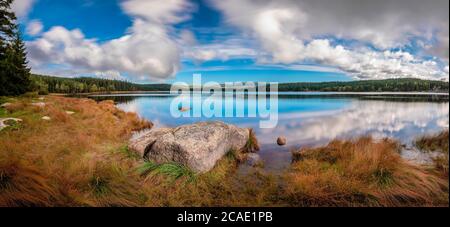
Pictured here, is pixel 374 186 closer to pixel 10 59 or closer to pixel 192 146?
pixel 192 146

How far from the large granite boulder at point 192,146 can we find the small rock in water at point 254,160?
2.41 ft

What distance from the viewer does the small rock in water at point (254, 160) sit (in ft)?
21.9

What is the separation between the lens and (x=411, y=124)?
14.7 metres

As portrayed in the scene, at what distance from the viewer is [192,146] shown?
555 cm

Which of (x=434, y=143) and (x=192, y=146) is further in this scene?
(x=434, y=143)

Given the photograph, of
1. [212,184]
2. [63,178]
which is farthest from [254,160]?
[63,178]

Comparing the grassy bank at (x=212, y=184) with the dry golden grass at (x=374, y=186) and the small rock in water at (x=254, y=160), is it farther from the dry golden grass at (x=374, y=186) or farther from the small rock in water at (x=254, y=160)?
the small rock in water at (x=254, y=160)

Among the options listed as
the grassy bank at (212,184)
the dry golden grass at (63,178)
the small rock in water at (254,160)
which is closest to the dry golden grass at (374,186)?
the grassy bank at (212,184)

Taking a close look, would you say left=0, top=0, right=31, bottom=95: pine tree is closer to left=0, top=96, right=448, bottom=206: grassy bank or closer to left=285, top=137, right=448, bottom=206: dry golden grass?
left=0, top=96, right=448, bottom=206: grassy bank

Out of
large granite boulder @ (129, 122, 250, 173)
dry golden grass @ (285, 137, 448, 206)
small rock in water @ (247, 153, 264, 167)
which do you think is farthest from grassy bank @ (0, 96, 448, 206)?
small rock in water @ (247, 153, 264, 167)

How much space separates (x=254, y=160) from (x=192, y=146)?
230 centimetres

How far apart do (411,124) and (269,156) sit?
12.2 meters
